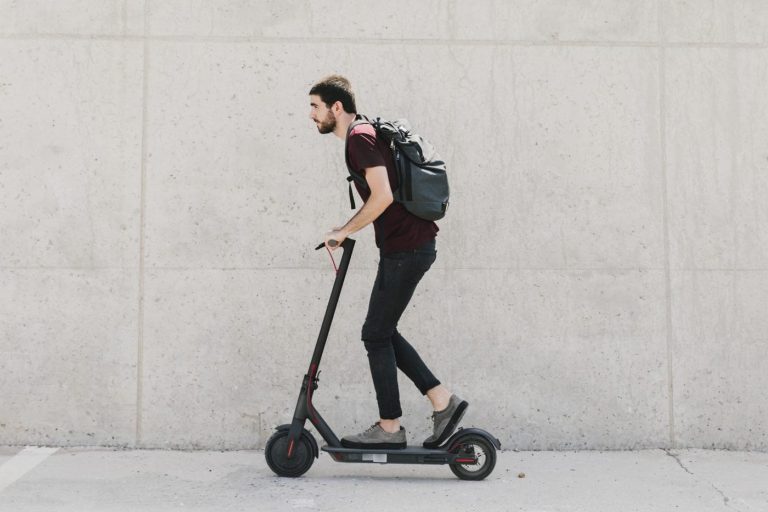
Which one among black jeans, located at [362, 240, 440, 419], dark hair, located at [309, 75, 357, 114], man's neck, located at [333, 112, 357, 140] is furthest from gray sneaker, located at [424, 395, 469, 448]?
dark hair, located at [309, 75, 357, 114]

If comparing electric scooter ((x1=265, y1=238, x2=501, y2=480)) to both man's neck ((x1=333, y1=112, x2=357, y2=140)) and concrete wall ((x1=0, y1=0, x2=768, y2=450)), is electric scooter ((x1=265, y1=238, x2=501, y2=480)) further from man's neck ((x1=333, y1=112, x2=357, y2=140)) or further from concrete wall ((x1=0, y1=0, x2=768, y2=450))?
concrete wall ((x1=0, y1=0, x2=768, y2=450))

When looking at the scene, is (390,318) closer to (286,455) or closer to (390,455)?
(390,455)

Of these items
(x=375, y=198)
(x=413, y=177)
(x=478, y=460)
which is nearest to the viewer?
(x=375, y=198)

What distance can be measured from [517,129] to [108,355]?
2.64 meters

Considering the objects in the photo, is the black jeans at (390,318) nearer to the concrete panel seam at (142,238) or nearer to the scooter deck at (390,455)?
the scooter deck at (390,455)

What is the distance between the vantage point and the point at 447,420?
14.1ft

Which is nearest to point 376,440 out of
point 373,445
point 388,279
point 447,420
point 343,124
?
point 373,445

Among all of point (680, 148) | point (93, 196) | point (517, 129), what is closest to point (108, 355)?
point (93, 196)

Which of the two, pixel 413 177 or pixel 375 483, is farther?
pixel 375 483

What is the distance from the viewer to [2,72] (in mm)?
5082

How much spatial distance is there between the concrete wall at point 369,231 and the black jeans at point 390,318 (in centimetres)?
75

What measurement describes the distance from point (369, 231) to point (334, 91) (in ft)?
3.47

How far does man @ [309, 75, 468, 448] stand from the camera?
4211 millimetres

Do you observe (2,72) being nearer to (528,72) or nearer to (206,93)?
(206,93)
